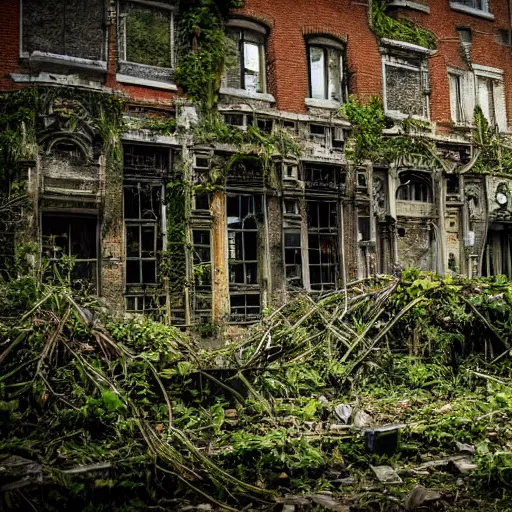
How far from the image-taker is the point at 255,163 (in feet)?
44.5

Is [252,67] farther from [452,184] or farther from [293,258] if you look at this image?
[452,184]

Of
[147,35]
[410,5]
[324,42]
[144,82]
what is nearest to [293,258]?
[144,82]

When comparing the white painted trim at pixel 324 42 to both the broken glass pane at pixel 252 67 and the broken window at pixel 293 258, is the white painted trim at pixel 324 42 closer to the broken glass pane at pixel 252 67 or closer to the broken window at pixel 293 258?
the broken glass pane at pixel 252 67

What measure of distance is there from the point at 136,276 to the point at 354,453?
7092 mm

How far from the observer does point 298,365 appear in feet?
26.6

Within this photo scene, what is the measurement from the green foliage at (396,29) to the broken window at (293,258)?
592 centimetres

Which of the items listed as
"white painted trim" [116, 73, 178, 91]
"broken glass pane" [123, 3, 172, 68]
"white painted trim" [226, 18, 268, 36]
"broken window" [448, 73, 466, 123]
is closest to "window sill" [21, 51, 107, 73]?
"white painted trim" [116, 73, 178, 91]

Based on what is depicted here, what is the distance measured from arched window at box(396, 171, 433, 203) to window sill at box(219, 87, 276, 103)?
398cm

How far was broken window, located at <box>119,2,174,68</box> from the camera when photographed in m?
12.6

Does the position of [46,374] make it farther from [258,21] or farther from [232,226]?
[258,21]

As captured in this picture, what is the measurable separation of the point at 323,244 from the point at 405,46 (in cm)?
574

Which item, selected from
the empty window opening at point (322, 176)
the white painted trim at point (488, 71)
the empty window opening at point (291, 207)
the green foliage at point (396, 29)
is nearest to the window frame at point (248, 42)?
the empty window opening at point (322, 176)

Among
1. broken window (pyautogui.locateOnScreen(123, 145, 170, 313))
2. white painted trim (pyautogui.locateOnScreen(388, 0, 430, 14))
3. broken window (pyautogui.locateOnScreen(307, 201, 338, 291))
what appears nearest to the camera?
broken window (pyautogui.locateOnScreen(123, 145, 170, 313))

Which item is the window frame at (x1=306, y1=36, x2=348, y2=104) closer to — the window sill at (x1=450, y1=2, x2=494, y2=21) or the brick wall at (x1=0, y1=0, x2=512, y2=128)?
the brick wall at (x1=0, y1=0, x2=512, y2=128)
